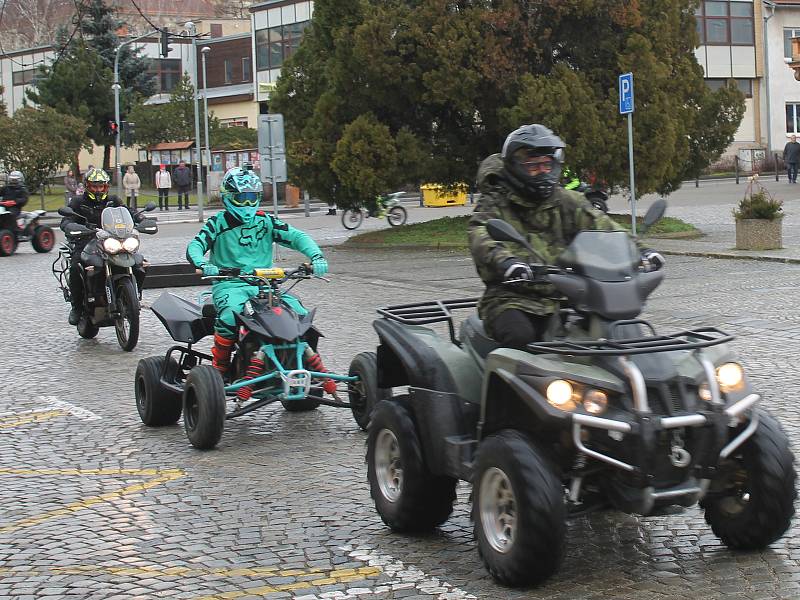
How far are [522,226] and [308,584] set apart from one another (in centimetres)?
190

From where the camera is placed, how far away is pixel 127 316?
42.5ft

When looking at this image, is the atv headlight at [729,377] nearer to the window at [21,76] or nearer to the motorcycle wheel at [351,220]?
the motorcycle wheel at [351,220]

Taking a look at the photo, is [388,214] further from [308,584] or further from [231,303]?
[308,584]

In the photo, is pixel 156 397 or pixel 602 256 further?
pixel 156 397

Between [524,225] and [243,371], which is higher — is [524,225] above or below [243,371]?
above

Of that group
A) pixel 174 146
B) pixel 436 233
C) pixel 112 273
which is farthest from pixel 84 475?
pixel 174 146

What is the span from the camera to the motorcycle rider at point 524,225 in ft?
18.2

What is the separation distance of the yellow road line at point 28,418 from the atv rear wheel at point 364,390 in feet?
8.02

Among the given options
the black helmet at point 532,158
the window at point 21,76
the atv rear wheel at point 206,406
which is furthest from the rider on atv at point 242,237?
the window at point 21,76

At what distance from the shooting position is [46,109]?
192ft

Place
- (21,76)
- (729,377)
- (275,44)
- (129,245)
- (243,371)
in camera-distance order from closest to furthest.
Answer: (729,377) < (243,371) < (129,245) < (275,44) < (21,76)

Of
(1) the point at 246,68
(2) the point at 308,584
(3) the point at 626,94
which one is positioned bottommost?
(2) the point at 308,584

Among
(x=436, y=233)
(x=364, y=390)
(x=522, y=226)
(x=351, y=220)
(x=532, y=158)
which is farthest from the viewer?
(x=351, y=220)

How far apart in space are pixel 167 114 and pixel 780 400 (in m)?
60.9
